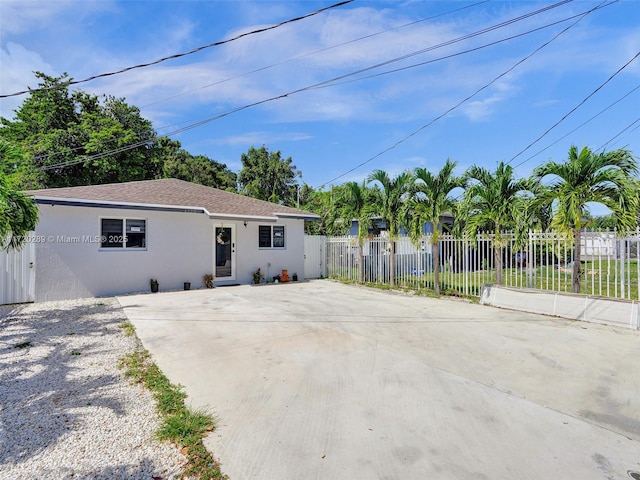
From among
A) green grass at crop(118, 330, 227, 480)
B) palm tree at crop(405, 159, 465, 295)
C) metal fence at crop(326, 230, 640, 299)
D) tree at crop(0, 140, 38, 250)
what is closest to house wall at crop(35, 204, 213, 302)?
tree at crop(0, 140, 38, 250)

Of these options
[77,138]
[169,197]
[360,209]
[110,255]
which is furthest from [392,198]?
[77,138]

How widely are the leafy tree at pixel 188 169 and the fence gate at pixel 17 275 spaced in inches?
760

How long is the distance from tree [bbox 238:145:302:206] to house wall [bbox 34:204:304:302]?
58.1 feet

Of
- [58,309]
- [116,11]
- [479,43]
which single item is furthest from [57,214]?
[479,43]

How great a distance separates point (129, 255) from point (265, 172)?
2131 centimetres

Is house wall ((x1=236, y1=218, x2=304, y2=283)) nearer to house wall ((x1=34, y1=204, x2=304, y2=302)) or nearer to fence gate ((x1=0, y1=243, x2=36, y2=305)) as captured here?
house wall ((x1=34, y1=204, x2=304, y2=302))

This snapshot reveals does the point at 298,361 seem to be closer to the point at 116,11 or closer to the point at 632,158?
the point at 632,158

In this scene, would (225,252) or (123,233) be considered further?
(225,252)

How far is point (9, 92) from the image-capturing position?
872 cm

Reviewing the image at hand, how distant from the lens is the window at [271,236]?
1392 centimetres

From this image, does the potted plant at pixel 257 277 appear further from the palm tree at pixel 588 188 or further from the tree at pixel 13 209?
the palm tree at pixel 588 188

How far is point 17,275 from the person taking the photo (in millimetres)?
9039

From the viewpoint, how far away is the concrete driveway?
8.64 feet

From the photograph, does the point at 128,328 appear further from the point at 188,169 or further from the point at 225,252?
the point at 188,169
